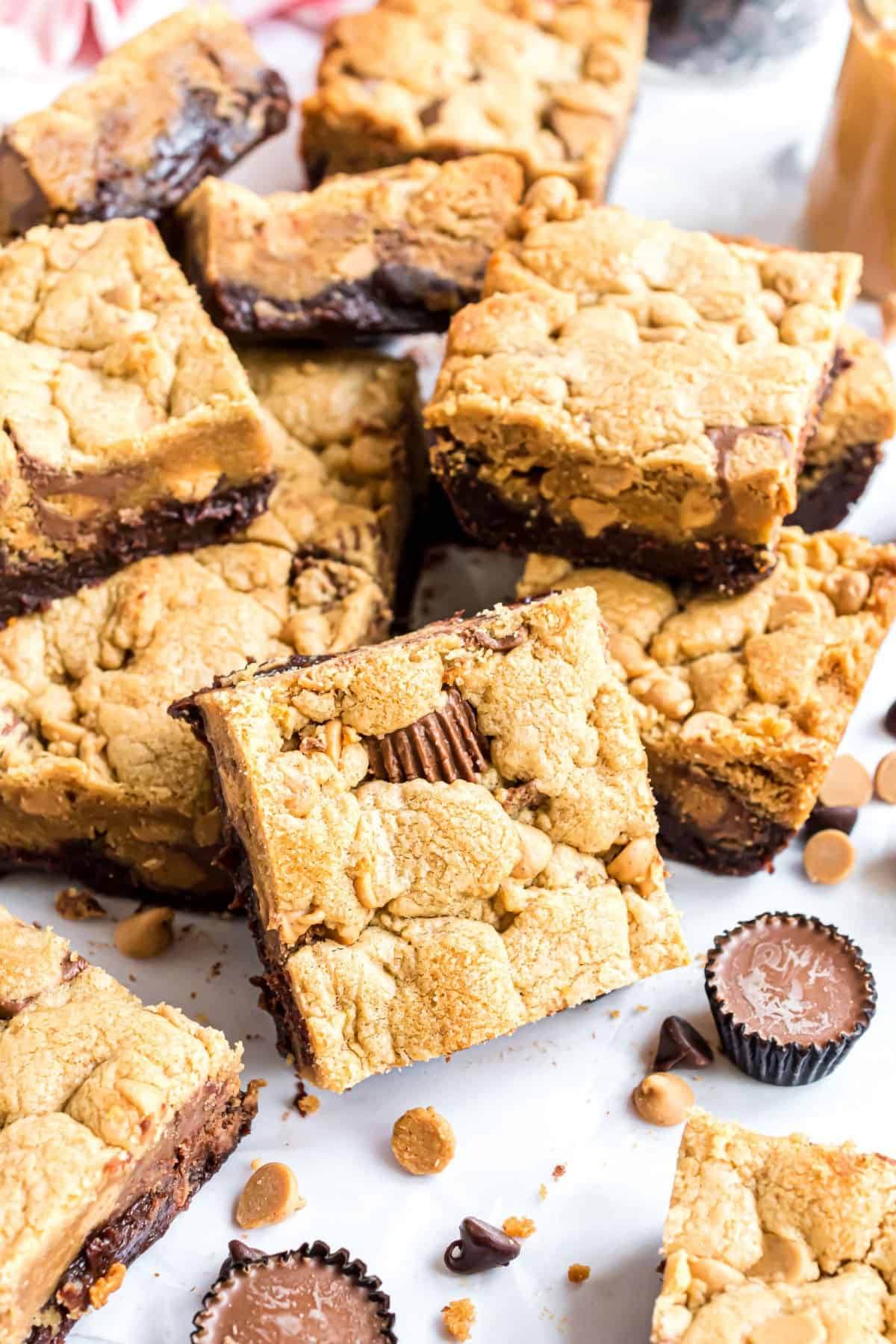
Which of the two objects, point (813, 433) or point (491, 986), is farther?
point (813, 433)

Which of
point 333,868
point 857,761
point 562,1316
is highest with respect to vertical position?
point 333,868

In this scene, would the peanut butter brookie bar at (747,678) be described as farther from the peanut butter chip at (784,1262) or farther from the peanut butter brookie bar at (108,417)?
the peanut butter chip at (784,1262)

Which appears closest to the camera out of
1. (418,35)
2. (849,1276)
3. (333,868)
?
(849,1276)

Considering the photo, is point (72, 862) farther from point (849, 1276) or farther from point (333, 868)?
point (849, 1276)

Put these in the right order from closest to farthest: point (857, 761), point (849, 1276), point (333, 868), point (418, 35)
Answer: point (849, 1276) < point (333, 868) < point (857, 761) < point (418, 35)

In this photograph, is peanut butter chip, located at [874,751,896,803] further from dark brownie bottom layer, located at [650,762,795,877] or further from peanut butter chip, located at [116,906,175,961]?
peanut butter chip, located at [116,906,175,961]

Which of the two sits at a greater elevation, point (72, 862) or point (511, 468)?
point (511, 468)

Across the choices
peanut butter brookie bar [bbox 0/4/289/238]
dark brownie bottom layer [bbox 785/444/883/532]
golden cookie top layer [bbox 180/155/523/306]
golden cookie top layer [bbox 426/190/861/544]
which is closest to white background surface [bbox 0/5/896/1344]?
dark brownie bottom layer [bbox 785/444/883/532]

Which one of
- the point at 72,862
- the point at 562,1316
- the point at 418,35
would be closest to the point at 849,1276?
the point at 562,1316

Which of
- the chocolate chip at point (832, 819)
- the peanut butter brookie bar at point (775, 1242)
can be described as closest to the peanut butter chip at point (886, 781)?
the chocolate chip at point (832, 819)
